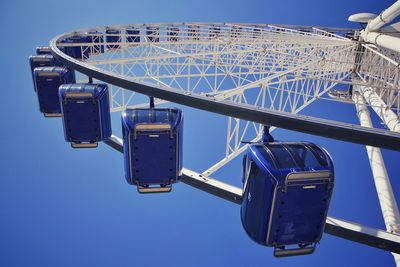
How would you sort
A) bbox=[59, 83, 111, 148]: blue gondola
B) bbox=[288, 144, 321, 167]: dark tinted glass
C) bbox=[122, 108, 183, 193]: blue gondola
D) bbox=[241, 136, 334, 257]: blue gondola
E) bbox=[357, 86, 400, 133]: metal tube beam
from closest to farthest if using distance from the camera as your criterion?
bbox=[241, 136, 334, 257]: blue gondola < bbox=[288, 144, 321, 167]: dark tinted glass < bbox=[122, 108, 183, 193]: blue gondola < bbox=[59, 83, 111, 148]: blue gondola < bbox=[357, 86, 400, 133]: metal tube beam

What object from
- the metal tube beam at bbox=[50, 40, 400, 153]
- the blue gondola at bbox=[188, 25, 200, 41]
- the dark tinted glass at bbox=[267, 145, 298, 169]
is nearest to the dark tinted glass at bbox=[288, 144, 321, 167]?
the dark tinted glass at bbox=[267, 145, 298, 169]

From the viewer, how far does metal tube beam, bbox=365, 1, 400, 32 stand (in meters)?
13.4

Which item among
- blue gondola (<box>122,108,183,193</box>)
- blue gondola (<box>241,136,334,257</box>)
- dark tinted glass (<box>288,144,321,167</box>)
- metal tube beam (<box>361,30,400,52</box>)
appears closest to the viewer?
blue gondola (<box>241,136,334,257</box>)

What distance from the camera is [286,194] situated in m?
4.14

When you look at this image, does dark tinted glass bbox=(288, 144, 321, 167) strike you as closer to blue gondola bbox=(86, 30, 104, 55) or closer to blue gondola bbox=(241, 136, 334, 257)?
blue gondola bbox=(241, 136, 334, 257)

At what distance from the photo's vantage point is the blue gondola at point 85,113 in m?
6.71

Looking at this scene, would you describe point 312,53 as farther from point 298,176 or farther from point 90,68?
point 298,176

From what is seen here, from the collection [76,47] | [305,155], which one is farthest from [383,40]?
[76,47]

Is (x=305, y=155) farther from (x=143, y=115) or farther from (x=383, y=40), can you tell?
(x=383, y=40)

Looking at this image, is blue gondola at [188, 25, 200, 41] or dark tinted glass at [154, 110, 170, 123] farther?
blue gondola at [188, 25, 200, 41]

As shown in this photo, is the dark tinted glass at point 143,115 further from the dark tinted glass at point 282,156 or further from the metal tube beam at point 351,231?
the metal tube beam at point 351,231

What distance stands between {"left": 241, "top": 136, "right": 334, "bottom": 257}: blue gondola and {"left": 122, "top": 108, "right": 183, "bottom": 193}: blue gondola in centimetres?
152

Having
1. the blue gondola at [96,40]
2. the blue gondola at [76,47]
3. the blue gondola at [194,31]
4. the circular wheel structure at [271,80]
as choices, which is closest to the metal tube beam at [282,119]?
the circular wheel structure at [271,80]

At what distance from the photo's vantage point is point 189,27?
2348 cm
